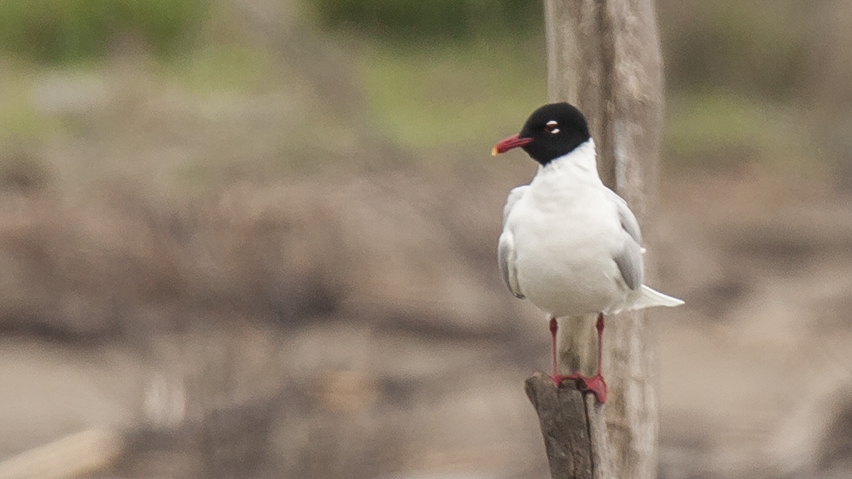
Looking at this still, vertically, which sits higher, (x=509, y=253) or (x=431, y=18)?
(x=509, y=253)

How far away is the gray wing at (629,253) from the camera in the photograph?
5.60ft

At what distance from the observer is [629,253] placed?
1715 millimetres

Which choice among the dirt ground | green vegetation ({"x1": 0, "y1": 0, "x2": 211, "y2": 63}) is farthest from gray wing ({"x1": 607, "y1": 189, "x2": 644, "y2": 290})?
green vegetation ({"x1": 0, "y1": 0, "x2": 211, "y2": 63})

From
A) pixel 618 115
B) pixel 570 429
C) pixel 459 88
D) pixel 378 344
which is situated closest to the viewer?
pixel 570 429

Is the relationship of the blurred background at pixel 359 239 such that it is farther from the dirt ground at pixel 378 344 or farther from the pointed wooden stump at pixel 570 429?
the pointed wooden stump at pixel 570 429

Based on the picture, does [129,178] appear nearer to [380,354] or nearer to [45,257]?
[45,257]

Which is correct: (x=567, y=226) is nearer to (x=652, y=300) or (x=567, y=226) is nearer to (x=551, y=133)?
(x=551, y=133)

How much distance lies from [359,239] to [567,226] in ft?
14.9

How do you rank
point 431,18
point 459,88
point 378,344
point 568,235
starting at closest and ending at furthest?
1. point 568,235
2. point 378,344
3. point 459,88
4. point 431,18

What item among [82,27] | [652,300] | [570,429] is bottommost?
[82,27]

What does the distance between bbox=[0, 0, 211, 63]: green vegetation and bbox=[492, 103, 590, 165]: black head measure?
6959mm

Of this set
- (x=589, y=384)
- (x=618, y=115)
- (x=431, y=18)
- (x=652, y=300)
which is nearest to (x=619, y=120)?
(x=618, y=115)

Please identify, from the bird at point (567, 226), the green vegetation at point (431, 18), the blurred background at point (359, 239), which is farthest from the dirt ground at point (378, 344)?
the bird at point (567, 226)

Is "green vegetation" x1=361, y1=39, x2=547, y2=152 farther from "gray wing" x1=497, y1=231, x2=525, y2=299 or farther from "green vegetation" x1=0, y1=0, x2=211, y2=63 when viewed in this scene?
"gray wing" x1=497, y1=231, x2=525, y2=299
